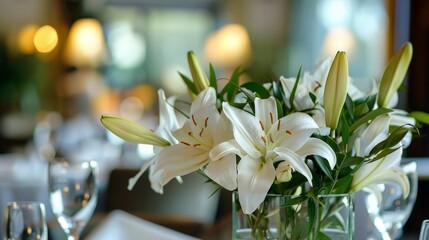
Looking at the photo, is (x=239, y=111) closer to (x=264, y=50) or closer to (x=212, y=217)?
(x=212, y=217)

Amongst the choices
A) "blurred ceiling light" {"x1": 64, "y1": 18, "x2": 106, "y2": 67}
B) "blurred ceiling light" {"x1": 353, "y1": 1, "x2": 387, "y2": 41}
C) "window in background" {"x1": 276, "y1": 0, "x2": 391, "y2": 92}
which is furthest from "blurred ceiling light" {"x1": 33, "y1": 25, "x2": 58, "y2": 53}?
"blurred ceiling light" {"x1": 353, "y1": 1, "x2": 387, "y2": 41}

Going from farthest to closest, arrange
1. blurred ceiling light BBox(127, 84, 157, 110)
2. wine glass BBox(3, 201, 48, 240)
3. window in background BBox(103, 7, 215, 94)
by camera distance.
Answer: window in background BBox(103, 7, 215, 94)
blurred ceiling light BBox(127, 84, 157, 110)
wine glass BBox(3, 201, 48, 240)

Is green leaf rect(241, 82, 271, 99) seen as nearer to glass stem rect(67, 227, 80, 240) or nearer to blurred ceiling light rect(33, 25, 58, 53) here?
glass stem rect(67, 227, 80, 240)

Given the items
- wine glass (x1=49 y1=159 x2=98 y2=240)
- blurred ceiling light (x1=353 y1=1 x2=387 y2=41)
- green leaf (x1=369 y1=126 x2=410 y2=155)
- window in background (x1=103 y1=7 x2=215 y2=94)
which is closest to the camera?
green leaf (x1=369 y1=126 x2=410 y2=155)

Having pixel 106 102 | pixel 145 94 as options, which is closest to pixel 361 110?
pixel 106 102

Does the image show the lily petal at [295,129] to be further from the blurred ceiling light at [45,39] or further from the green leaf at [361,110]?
the blurred ceiling light at [45,39]

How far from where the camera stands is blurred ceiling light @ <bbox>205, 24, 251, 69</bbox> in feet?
31.5

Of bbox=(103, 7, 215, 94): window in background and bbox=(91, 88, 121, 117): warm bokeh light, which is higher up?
bbox=(103, 7, 215, 94): window in background

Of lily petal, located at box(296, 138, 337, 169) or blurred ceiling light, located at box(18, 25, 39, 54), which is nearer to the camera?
lily petal, located at box(296, 138, 337, 169)

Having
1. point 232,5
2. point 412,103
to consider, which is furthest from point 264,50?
point 412,103

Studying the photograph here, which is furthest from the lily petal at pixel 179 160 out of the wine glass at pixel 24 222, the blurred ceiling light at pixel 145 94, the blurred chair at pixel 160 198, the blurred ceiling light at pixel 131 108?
the blurred ceiling light at pixel 145 94

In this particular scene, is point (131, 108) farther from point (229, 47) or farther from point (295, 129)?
point (295, 129)

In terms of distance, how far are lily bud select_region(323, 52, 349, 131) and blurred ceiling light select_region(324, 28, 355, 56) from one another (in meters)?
8.20

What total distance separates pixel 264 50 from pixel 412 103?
13.0 feet
